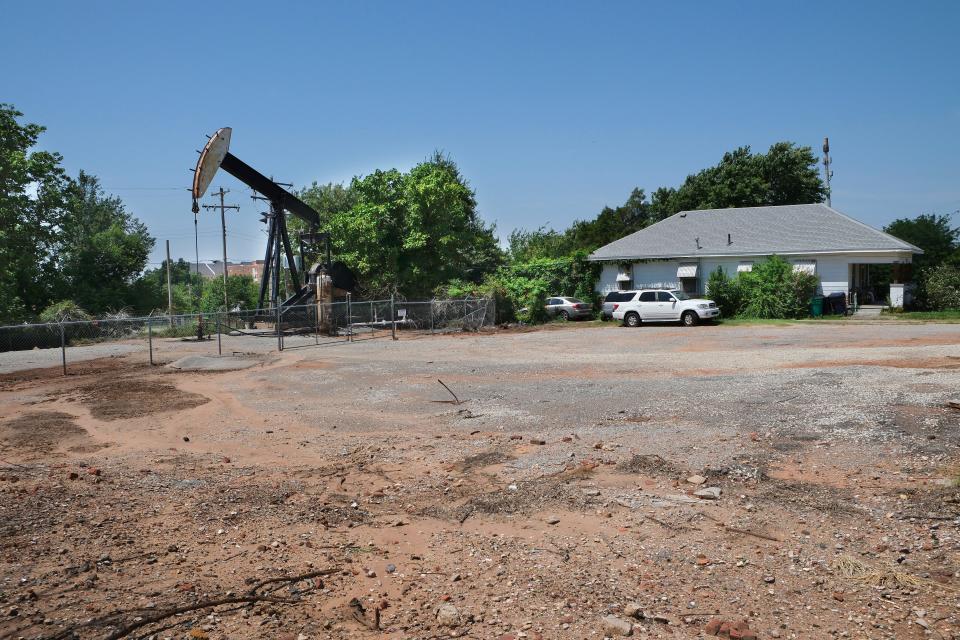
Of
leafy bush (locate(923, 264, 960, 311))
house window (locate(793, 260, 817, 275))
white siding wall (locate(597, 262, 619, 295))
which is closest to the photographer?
leafy bush (locate(923, 264, 960, 311))

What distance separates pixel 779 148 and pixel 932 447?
52678 millimetres

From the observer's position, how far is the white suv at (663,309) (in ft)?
102

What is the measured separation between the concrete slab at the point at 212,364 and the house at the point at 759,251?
24551 millimetres

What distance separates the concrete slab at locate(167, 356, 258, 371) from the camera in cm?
→ 1937

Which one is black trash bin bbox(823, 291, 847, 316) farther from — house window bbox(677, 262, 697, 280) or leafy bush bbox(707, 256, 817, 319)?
house window bbox(677, 262, 697, 280)

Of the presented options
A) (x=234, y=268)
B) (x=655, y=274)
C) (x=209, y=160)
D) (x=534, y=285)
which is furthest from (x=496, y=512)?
(x=234, y=268)

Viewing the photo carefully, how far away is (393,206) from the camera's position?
39500 mm

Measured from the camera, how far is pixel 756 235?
39.2 m

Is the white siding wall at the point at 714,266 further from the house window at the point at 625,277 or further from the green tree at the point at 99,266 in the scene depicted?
the green tree at the point at 99,266

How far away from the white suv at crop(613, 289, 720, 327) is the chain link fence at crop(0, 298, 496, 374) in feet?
22.1

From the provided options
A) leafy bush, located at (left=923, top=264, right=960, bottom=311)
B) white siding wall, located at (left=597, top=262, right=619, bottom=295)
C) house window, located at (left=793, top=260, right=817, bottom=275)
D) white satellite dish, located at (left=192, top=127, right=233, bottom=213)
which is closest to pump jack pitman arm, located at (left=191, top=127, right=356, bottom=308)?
white satellite dish, located at (left=192, top=127, right=233, bottom=213)

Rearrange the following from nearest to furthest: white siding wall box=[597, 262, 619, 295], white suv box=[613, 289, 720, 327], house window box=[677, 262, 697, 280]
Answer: white suv box=[613, 289, 720, 327], house window box=[677, 262, 697, 280], white siding wall box=[597, 262, 619, 295]

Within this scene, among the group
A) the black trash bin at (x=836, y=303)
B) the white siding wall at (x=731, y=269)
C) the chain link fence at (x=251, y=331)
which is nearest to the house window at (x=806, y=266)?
the white siding wall at (x=731, y=269)

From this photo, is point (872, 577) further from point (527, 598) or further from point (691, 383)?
point (691, 383)
